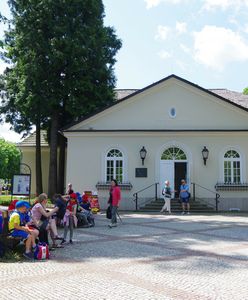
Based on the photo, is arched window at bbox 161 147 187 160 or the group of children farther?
arched window at bbox 161 147 187 160

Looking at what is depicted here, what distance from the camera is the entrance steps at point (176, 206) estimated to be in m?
19.9

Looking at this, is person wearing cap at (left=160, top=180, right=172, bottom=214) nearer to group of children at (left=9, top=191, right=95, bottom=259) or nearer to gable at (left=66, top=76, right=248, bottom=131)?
gable at (left=66, top=76, right=248, bottom=131)

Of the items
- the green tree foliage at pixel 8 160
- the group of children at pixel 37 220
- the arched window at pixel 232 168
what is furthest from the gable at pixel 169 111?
the green tree foliage at pixel 8 160

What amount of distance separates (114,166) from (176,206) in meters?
4.04

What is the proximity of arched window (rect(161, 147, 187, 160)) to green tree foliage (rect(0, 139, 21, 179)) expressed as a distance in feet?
153

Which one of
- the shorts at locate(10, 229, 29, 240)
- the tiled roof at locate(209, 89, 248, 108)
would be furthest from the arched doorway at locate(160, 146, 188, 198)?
the shorts at locate(10, 229, 29, 240)

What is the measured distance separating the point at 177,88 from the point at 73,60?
20.1 feet

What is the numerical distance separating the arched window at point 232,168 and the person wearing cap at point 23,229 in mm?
14448

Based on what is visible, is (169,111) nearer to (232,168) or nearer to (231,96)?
(232,168)

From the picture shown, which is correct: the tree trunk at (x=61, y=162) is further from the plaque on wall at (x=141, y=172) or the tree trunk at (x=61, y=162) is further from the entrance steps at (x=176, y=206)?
the entrance steps at (x=176, y=206)

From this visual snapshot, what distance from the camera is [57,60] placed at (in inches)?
862

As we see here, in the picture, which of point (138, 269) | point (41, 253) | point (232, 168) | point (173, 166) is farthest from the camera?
point (173, 166)

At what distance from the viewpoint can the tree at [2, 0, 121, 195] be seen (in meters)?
22.1

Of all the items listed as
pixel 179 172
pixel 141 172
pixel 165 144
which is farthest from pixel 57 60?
pixel 179 172
